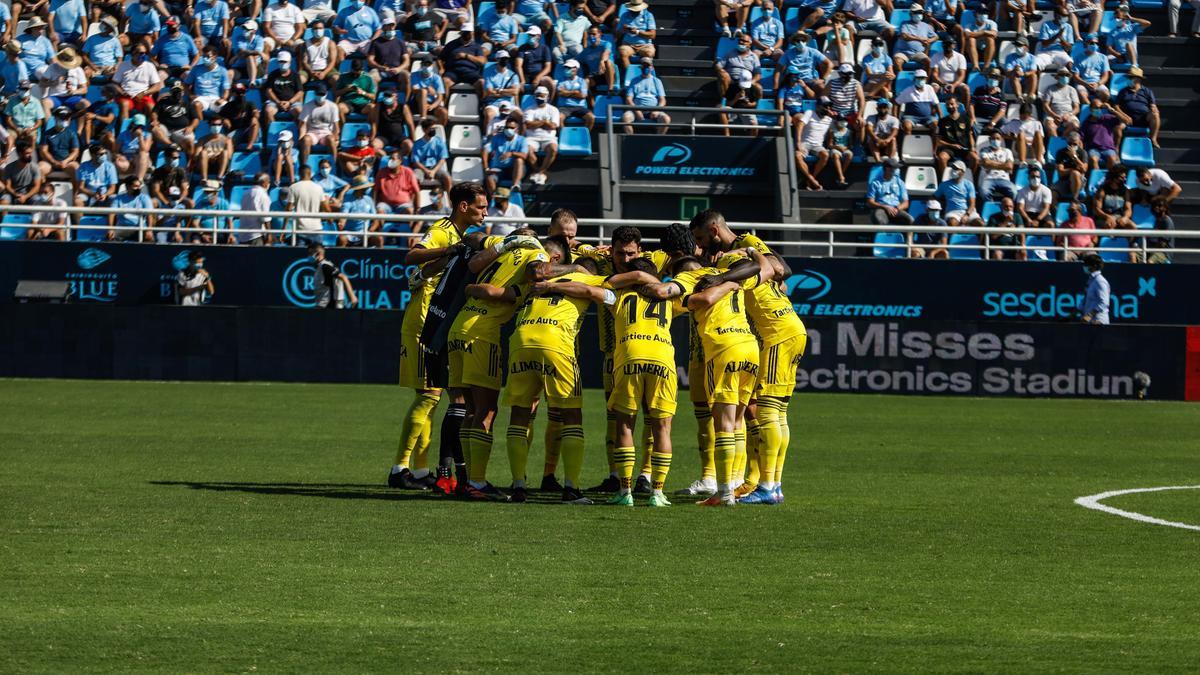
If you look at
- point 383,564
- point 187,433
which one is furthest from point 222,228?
point 383,564

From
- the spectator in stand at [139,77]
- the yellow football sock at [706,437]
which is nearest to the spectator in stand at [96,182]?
the spectator in stand at [139,77]

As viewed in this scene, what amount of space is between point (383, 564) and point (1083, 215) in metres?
21.6

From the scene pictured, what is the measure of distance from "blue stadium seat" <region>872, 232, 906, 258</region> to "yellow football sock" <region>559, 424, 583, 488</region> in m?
15.8

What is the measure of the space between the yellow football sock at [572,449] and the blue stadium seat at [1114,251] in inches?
670

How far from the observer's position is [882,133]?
29719 mm

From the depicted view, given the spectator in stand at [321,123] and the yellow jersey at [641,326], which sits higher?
the spectator in stand at [321,123]

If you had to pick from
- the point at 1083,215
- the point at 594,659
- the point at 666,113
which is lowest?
the point at 594,659

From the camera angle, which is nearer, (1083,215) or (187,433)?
(187,433)

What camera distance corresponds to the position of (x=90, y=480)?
42.1ft

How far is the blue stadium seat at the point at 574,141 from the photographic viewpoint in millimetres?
29594

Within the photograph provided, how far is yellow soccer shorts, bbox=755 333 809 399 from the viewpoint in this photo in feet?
41.1

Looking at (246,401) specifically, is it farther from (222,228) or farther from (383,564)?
(383,564)

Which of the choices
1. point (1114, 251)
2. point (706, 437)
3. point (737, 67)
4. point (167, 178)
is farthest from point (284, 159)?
point (706, 437)

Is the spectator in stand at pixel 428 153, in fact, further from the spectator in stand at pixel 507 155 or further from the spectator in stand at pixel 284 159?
the spectator in stand at pixel 284 159
